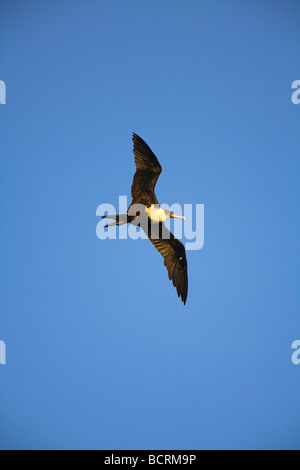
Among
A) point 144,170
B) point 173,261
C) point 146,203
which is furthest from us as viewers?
point 173,261

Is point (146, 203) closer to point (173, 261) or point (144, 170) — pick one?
point (144, 170)

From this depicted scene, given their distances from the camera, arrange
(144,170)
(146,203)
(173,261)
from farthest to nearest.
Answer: (173,261) → (146,203) → (144,170)

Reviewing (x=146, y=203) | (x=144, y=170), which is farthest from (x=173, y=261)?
(x=144, y=170)

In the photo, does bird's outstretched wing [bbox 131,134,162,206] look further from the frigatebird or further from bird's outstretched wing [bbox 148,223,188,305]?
bird's outstretched wing [bbox 148,223,188,305]

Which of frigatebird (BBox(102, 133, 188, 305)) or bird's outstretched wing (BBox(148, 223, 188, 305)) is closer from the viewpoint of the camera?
frigatebird (BBox(102, 133, 188, 305))

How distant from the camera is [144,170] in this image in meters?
11.4

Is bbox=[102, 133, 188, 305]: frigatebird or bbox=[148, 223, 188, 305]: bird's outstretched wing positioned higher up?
bbox=[102, 133, 188, 305]: frigatebird

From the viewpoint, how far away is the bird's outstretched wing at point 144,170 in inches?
448

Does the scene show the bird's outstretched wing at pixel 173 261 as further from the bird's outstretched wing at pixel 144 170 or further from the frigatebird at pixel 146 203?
the bird's outstretched wing at pixel 144 170

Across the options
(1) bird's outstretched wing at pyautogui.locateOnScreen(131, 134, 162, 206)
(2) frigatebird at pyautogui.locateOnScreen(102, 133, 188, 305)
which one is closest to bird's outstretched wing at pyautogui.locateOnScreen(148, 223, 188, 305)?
(2) frigatebird at pyautogui.locateOnScreen(102, 133, 188, 305)

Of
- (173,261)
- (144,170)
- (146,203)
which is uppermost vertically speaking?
(144,170)

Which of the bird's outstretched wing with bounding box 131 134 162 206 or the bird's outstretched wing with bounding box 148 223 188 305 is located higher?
the bird's outstretched wing with bounding box 131 134 162 206

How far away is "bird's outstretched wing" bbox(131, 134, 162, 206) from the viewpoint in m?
11.4
